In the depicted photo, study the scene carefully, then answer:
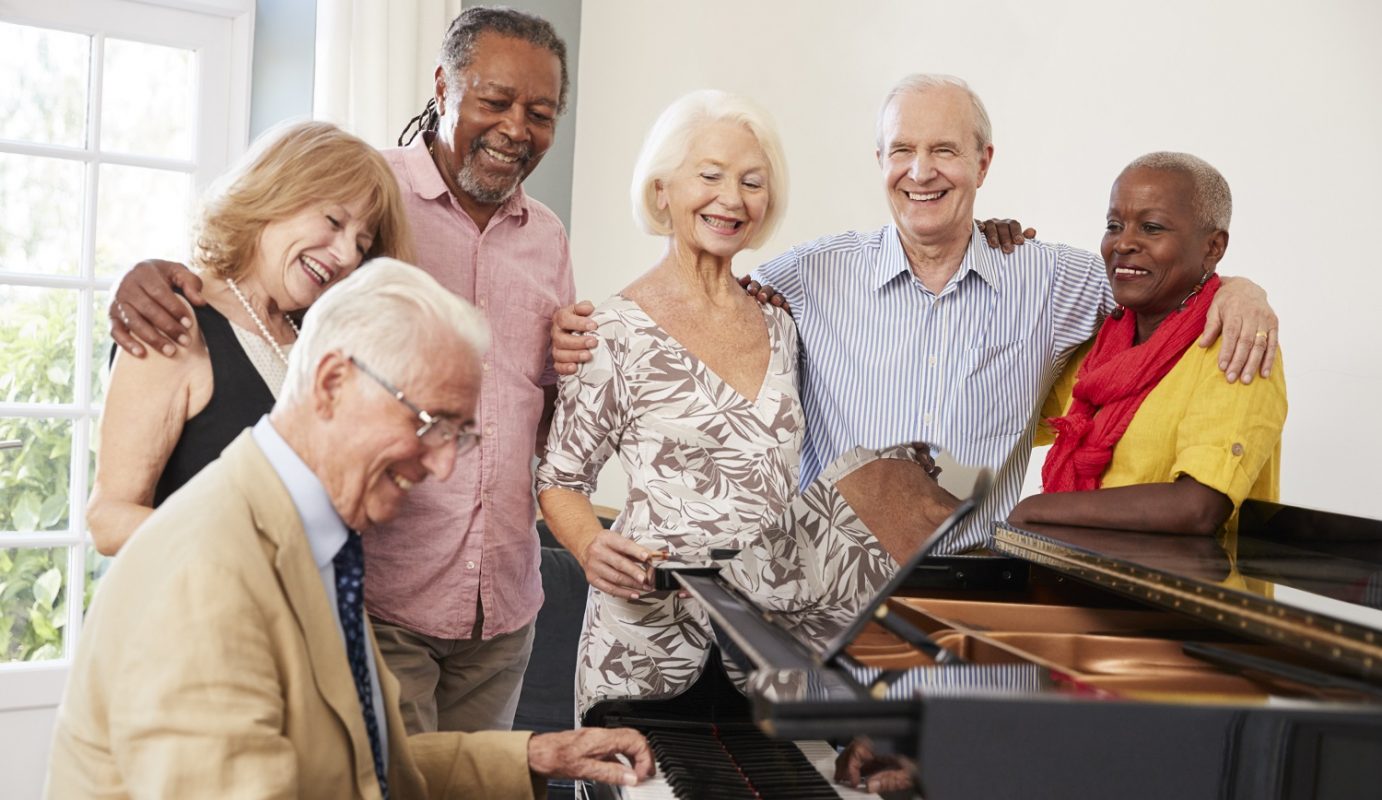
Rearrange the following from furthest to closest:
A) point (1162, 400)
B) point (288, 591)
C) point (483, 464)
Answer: point (483, 464) < point (1162, 400) < point (288, 591)

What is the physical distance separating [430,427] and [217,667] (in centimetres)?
36

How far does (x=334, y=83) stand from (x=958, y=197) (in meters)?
2.83

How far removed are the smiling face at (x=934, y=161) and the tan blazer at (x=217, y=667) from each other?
4.71 feet

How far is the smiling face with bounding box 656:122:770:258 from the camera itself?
7.25 feet

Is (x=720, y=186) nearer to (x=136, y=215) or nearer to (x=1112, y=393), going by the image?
(x=1112, y=393)

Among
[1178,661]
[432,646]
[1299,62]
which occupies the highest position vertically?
[1299,62]

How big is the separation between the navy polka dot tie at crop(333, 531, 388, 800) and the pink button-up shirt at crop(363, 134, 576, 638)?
0.71 m

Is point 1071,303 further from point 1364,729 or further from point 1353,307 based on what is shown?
point 1364,729

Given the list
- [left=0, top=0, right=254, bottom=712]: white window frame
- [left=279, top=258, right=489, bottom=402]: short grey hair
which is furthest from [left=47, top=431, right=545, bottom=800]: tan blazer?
[left=0, top=0, right=254, bottom=712]: white window frame

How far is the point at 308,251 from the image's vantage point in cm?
199

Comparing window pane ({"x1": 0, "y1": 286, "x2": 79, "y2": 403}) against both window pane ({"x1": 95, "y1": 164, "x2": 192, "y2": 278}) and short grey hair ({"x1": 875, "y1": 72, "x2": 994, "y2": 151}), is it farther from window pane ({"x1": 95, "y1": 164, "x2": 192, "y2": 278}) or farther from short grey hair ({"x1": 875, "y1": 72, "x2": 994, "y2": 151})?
short grey hair ({"x1": 875, "y1": 72, "x2": 994, "y2": 151})

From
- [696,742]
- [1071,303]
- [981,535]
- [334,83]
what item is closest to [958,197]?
[1071,303]

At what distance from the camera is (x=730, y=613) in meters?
1.61

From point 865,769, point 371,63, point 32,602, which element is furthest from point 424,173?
point 32,602
